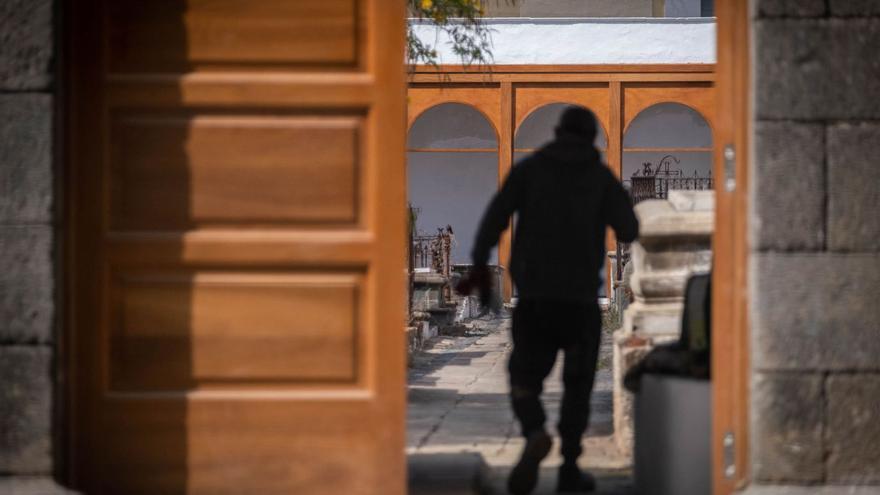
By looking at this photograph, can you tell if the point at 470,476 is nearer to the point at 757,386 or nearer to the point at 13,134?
the point at 757,386

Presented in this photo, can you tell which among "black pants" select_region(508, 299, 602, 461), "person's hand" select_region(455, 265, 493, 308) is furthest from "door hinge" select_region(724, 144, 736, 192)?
"person's hand" select_region(455, 265, 493, 308)

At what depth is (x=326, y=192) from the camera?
15.9ft

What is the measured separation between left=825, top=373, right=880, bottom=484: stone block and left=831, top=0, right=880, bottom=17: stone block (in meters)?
1.20

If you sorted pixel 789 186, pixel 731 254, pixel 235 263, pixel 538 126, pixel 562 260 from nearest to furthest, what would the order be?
pixel 789 186
pixel 731 254
pixel 235 263
pixel 562 260
pixel 538 126

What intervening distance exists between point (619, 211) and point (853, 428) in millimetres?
2241

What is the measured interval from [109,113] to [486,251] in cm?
230

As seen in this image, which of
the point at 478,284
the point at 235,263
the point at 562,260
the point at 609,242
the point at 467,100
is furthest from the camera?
the point at 467,100

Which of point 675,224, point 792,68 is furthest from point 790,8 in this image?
point 675,224

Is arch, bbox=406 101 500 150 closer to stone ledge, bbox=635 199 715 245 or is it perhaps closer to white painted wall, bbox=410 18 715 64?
white painted wall, bbox=410 18 715 64

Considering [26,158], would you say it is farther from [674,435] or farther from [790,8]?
[674,435]

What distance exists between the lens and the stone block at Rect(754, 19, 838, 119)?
4578 mm

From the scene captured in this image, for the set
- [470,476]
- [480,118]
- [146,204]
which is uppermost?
[480,118]

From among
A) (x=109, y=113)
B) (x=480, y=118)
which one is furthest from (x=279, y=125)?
(x=480, y=118)

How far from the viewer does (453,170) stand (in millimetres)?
23891
